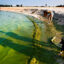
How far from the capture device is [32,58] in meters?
9.34

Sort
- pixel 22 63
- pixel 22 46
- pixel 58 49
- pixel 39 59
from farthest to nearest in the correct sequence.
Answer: pixel 22 46 → pixel 58 49 → pixel 39 59 → pixel 22 63

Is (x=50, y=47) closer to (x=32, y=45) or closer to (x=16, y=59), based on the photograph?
(x=32, y=45)

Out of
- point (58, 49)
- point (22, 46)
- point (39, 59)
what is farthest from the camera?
point (22, 46)

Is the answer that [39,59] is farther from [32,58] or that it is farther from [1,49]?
[1,49]

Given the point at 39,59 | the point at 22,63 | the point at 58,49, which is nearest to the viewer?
the point at 22,63

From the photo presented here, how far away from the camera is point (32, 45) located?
39.8ft

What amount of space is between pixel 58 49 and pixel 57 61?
1.95 meters

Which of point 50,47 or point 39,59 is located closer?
point 39,59

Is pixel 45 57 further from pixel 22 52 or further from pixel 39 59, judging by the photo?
pixel 22 52

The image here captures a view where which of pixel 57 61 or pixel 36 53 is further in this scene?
pixel 36 53

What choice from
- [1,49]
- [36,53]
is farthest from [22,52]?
[1,49]

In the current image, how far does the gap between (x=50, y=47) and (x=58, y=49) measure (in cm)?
69

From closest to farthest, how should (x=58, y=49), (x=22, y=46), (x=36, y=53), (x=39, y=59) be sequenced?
(x=39, y=59) < (x=36, y=53) < (x=58, y=49) < (x=22, y=46)

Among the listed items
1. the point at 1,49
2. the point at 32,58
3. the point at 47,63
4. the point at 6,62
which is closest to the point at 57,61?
the point at 47,63
